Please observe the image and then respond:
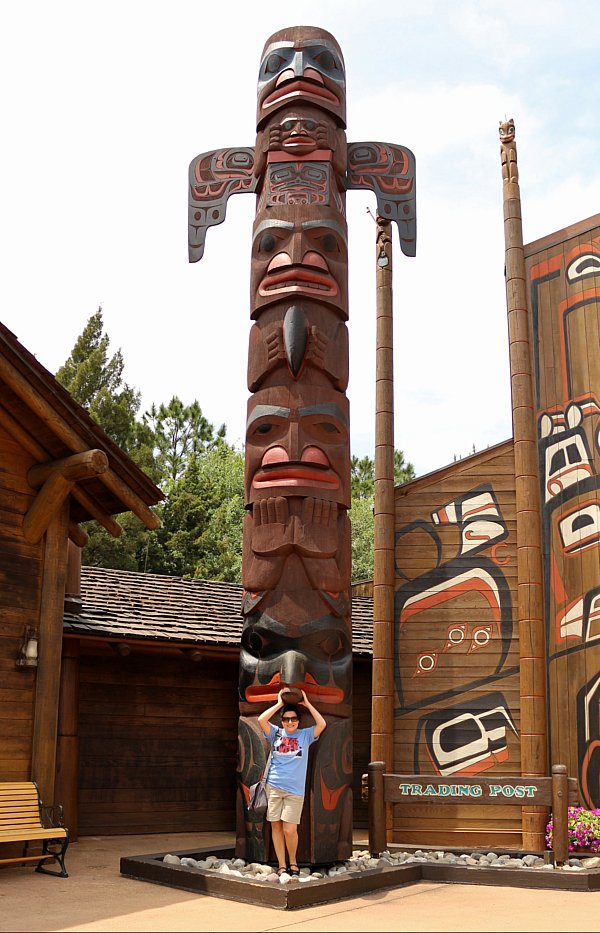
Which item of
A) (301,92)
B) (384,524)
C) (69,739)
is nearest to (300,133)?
(301,92)

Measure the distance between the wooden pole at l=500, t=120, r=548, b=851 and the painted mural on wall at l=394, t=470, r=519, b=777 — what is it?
411 millimetres

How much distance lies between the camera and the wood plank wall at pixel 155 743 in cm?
1193

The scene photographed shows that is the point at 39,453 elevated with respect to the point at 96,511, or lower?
elevated

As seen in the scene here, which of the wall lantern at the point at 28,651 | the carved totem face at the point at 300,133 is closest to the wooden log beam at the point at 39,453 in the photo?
the wall lantern at the point at 28,651

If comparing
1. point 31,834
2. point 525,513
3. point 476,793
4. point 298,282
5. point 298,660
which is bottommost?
point 31,834

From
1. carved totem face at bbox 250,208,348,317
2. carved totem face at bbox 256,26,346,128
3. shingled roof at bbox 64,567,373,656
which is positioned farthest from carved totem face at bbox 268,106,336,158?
shingled roof at bbox 64,567,373,656

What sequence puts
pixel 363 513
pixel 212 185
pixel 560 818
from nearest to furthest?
1. pixel 560 818
2. pixel 212 185
3. pixel 363 513

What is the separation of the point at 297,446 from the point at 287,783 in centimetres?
292

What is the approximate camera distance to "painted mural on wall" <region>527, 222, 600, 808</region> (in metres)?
10.2

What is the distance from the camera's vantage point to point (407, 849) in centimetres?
975

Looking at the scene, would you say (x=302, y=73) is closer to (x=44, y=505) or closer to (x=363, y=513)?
(x=44, y=505)

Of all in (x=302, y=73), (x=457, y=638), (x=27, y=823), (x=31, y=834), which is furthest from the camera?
(x=457, y=638)

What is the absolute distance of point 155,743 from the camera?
492 inches

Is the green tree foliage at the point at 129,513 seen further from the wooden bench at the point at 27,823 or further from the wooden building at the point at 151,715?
the wooden bench at the point at 27,823
